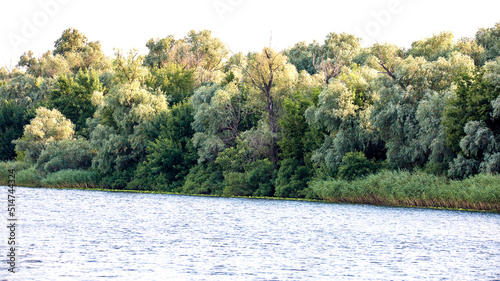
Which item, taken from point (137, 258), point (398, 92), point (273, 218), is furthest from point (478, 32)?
point (137, 258)

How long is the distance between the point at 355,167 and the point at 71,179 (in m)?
40.3

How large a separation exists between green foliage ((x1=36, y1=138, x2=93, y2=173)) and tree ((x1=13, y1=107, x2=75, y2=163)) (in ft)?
9.04

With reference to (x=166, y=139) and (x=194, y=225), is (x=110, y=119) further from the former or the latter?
(x=194, y=225)

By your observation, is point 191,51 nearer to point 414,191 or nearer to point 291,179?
point 291,179

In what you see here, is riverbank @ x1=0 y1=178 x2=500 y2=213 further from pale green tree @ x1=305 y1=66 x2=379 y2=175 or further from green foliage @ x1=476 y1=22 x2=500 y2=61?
green foliage @ x1=476 y1=22 x2=500 y2=61

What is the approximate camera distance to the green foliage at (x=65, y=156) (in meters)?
85.9

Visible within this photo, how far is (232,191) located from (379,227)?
1332 inches

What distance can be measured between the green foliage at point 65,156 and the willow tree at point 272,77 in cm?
2741

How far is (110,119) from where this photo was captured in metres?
86.2

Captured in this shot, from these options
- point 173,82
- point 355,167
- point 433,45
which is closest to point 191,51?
point 173,82

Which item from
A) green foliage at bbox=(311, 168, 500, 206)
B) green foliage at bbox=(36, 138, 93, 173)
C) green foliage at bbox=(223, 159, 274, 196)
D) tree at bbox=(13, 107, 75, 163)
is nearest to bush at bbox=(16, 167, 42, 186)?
green foliage at bbox=(36, 138, 93, 173)

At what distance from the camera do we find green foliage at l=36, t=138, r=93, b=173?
8594cm

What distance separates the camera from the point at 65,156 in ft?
284

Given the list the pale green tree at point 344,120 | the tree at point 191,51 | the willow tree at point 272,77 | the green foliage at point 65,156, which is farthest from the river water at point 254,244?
the tree at point 191,51
